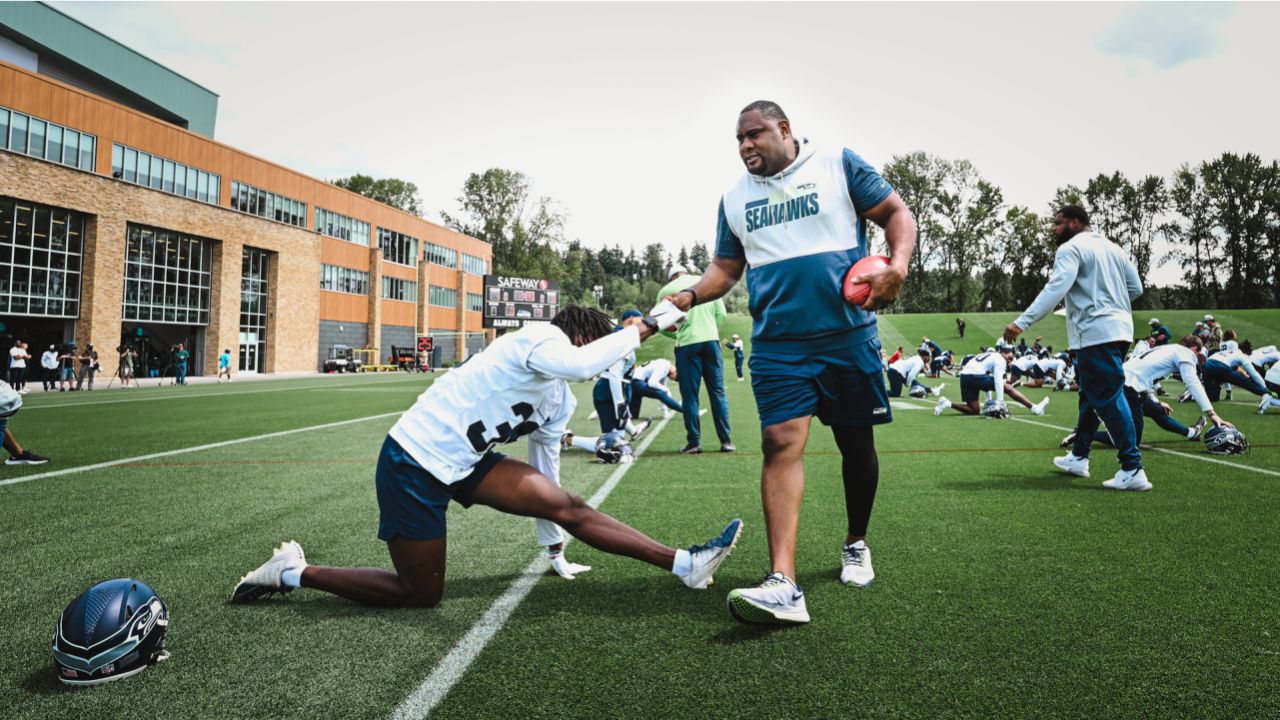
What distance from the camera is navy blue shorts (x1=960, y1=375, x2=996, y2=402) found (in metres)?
12.5

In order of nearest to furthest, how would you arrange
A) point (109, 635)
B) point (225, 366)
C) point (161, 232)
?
point (109, 635) < point (225, 366) < point (161, 232)

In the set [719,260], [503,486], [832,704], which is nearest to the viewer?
[832,704]

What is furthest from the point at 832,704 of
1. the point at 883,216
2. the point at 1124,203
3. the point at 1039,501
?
the point at 1124,203

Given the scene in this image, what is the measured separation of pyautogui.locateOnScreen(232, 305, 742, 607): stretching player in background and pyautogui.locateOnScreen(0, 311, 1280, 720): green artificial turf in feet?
0.52

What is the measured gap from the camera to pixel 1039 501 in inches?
199

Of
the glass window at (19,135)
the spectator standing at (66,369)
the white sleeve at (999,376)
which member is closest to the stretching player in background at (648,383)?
the white sleeve at (999,376)

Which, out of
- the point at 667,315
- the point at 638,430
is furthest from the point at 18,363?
the point at 667,315

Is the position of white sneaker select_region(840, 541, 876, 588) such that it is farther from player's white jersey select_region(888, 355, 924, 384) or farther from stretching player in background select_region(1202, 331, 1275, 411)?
player's white jersey select_region(888, 355, 924, 384)

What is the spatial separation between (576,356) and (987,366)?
38.9 ft

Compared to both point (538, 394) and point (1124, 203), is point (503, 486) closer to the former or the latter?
point (538, 394)

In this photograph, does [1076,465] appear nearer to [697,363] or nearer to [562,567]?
[697,363]

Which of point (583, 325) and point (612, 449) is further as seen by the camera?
point (612, 449)

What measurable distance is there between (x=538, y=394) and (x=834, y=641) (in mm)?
1554

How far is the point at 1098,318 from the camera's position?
18.4 ft
